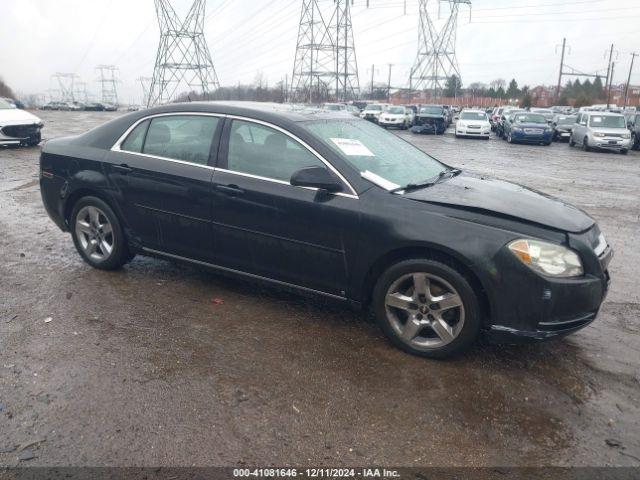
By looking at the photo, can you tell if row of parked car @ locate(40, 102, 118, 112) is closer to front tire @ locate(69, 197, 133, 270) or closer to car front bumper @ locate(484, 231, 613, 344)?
front tire @ locate(69, 197, 133, 270)

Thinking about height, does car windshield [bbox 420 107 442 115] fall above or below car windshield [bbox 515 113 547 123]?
above

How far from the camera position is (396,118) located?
111 ft

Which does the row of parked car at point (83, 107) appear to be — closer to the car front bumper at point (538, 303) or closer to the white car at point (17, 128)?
the white car at point (17, 128)

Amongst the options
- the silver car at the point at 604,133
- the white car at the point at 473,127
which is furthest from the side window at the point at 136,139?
the white car at the point at 473,127

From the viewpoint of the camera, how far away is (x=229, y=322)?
13.5ft

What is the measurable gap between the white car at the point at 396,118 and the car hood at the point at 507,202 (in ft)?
99.6

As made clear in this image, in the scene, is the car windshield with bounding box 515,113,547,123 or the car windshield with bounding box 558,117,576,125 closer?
the car windshield with bounding box 515,113,547,123

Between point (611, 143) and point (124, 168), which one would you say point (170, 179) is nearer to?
point (124, 168)

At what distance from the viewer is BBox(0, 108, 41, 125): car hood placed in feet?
50.7

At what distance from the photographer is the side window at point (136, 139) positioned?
4777 millimetres

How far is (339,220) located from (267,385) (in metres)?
1.23

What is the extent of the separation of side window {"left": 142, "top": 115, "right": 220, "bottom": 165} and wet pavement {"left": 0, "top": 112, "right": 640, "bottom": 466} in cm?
121

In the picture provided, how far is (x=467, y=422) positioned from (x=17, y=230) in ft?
19.9

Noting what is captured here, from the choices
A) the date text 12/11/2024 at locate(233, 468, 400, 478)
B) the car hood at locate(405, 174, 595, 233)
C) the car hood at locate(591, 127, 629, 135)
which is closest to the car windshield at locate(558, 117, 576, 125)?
the car hood at locate(591, 127, 629, 135)
